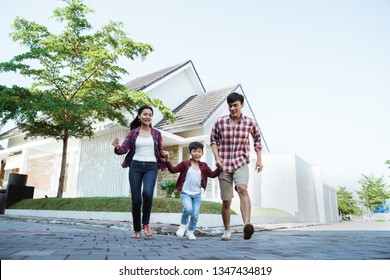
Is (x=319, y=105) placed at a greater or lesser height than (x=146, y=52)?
lesser

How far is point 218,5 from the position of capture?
544 cm

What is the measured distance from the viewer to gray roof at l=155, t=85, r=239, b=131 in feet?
38.0

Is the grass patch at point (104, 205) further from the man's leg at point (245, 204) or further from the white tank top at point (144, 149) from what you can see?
the man's leg at point (245, 204)

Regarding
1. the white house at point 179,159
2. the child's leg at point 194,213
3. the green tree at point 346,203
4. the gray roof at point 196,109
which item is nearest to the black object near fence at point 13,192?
the white house at point 179,159

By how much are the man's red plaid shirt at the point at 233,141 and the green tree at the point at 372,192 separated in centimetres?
3431

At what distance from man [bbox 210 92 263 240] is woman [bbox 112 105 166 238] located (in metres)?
0.76

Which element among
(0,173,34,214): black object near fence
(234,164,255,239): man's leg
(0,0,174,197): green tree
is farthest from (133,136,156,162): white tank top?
(0,173,34,214): black object near fence

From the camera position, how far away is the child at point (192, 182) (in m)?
3.76

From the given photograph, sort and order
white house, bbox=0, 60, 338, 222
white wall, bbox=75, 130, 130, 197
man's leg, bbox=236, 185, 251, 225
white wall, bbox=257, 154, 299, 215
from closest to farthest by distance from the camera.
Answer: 1. man's leg, bbox=236, 185, 251, 225
2. white wall, bbox=75, 130, 130, 197
3. white house, bbox=0, 60, 338, 222
4. white wall, bbox=257, 154, 299, 215

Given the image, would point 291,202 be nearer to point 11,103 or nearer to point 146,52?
point 146,52

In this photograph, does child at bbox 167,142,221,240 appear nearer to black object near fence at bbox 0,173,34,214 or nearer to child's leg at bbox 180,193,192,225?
child's leg at bbox 180,193,192,225

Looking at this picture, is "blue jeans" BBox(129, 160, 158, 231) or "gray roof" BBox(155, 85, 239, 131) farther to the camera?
"gray roof" BBox(155, 85, 239, 131)
